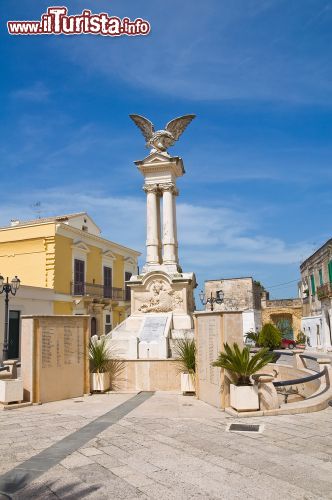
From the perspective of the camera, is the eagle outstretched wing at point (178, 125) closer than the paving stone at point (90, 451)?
No

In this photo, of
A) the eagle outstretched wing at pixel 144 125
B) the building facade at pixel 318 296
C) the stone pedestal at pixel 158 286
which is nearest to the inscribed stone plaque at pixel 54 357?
the stone pedestal at pixel 158 286

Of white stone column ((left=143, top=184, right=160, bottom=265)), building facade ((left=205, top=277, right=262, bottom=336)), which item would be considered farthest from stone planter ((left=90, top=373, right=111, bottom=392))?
building facade ((left=205, top=277, right=262, bottom=336))

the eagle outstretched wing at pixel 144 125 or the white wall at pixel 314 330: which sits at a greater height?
the eagle outstretched wing at pixel 144 125

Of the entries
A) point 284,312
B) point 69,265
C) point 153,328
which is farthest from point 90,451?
point 284,312

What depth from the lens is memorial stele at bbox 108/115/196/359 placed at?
40.9 feet

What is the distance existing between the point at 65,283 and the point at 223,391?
71.4ft

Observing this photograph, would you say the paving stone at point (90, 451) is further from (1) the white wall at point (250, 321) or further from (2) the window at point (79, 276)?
(1) the white wall at point (250, 321)

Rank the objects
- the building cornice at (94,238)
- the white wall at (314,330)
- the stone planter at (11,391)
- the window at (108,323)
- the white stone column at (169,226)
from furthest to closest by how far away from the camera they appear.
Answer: the white wall at (314,330) < the window at (108,323) < the building cornice at (94,238) < the white stone column at (169,226) < the stone planter at (11,391)

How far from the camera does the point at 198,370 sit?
942 cm

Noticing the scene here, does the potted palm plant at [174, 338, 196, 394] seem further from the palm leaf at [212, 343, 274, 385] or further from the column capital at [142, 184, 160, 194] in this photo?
the column capital at [142, 184, 160, 194]

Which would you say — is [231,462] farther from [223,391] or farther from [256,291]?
[256,291]

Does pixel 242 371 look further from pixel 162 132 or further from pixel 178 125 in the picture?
pixel 178 125

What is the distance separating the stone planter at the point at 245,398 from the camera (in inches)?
289

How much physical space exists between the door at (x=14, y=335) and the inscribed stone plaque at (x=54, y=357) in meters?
14.0
